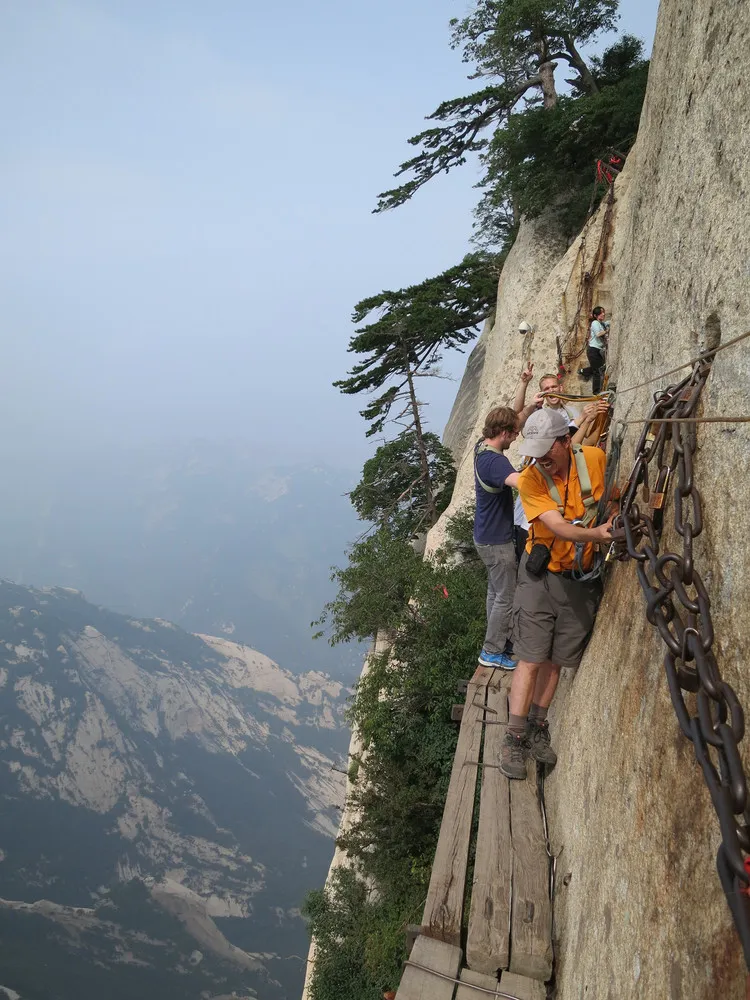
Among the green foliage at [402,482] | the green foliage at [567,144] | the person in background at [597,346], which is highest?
the green foliage at [567,144]

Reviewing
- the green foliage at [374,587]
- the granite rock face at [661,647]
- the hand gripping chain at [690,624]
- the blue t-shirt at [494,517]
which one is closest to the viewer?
the hand gripping chain at [690,624]

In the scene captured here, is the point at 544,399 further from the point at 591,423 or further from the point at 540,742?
the point at 540,742

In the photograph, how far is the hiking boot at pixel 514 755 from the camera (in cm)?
494

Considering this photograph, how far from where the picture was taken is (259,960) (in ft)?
320

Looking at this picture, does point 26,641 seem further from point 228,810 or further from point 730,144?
point 730,144

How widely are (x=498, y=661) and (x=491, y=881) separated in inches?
121

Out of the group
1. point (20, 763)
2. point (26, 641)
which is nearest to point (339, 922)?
point (20, 763)

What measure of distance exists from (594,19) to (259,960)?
12143cm

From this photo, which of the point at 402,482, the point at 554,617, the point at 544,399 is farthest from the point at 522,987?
the point at 402,482

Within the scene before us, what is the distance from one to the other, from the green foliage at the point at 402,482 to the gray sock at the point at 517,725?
14.6m

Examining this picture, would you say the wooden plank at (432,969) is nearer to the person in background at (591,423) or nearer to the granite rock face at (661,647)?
the granite rock face at (661,647)

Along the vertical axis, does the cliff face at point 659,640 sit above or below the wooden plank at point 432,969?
above

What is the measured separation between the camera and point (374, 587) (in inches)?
524

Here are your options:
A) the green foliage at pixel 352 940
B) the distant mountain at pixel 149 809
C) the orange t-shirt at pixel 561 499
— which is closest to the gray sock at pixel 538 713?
the orange t-shirt at pixel 561 499
